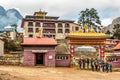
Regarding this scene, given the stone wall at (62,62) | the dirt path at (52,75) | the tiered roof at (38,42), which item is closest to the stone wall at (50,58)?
the stone wall at (62,62)

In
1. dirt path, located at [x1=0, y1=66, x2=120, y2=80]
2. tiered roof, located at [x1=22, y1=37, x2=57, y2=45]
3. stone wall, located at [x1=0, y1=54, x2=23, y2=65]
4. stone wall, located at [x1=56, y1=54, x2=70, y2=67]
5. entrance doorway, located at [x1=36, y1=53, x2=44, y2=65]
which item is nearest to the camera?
dirt path, located at [x1=0, y1=66, x2=120, y2=80]

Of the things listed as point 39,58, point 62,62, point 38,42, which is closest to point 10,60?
point 39,58

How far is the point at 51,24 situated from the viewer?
89125 millimetres

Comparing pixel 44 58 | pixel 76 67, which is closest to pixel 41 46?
pixel 44 58

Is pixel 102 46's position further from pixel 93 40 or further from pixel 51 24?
pixel 51 24

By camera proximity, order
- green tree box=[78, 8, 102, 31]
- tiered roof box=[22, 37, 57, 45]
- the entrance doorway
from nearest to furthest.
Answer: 1. tiered roof box=[22, 37, 57, 45]
2. the entrance doorway
3. green tree box=[78, 8, 102, 31]

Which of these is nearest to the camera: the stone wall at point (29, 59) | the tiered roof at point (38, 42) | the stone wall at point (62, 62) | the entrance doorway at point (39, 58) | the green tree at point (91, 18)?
the stone wall at point (29, 59)

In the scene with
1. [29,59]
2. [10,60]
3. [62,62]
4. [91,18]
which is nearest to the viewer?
[29,59]

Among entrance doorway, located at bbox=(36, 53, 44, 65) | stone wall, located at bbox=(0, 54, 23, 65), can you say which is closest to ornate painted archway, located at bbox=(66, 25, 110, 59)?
entrance doorway, located at bbox=(36, 53, 44, 65)

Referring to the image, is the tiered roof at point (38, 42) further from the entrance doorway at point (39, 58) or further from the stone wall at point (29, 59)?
the entrance doorway at point (39, 58)

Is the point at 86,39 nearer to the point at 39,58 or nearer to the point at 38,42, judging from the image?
the point at 38,42

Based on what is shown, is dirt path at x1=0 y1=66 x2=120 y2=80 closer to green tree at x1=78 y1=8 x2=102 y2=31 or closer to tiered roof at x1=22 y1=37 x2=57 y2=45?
tiered roof at x1=22 y1=37 x2=57 y2=45

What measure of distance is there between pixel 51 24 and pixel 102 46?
48.1 meters

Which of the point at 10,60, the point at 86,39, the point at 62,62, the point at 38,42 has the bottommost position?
the point at 62,62
